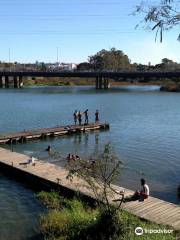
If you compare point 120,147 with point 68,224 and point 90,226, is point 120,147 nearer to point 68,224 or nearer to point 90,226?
point 68,224

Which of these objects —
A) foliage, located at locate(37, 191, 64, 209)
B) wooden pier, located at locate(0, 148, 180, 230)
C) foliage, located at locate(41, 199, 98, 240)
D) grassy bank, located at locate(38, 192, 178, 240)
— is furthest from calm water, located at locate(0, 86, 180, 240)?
grassy bank, located at locate(38, 192, 178, 240)

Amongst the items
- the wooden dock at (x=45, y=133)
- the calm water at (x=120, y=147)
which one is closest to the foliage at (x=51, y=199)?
the calm water at (x=120, y=147)

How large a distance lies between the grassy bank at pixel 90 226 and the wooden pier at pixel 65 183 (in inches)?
37.3

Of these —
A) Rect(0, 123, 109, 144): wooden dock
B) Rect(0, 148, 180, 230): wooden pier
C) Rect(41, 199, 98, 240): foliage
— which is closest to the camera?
Rect(41, 199, 98, 240): foliage

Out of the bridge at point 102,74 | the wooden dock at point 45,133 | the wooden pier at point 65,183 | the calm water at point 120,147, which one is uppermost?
the bridge at point 102,74

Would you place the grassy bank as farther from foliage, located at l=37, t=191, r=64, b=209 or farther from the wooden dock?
the wooden dock

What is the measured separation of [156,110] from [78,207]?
5674 centimetres

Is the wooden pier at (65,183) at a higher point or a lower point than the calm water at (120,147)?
higher

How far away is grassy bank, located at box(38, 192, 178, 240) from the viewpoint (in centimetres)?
1597

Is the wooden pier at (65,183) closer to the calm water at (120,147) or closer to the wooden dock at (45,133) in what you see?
the calm water at (120,147)

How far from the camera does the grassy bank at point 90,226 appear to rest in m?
16.0

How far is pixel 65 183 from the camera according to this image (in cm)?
2391

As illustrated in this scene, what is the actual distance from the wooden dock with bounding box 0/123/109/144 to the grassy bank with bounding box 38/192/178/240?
71.6 feet

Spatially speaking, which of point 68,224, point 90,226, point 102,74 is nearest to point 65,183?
point 68,224
